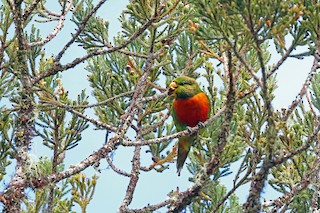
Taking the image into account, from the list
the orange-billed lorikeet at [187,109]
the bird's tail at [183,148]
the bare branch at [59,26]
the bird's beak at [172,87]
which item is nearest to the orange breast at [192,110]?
the orange-billed lorikeet at [187,109]

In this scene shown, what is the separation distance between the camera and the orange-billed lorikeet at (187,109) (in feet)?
21.8

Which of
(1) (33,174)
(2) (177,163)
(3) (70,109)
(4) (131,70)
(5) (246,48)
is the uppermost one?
(4) (131,70)

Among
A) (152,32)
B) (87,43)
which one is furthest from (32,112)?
(87,43)

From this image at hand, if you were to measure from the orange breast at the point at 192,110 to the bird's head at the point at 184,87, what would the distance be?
0.07 m

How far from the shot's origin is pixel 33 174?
4.14m

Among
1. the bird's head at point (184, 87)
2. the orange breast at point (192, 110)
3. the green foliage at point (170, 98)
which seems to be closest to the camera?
the green foliage at point (170, 98)

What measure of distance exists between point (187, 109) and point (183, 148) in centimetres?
46

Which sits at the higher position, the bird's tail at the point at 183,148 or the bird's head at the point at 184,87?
the bird's head at the point at 184,87

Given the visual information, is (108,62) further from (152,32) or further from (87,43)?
(152,32)

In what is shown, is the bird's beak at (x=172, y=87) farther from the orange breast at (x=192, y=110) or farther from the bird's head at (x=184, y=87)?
the orange breast at (x=192, y=110)

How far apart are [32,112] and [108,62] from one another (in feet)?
9.25

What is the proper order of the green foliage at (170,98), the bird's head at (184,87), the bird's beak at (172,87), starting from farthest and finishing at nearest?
1. the bird's head at (184,87)
2. the bird's beak at (172,87)
3. the green foliage at (170,98)

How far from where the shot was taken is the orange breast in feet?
21.9

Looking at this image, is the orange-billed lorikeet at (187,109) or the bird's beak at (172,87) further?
the orange-billed lorikeet at (187,109)
